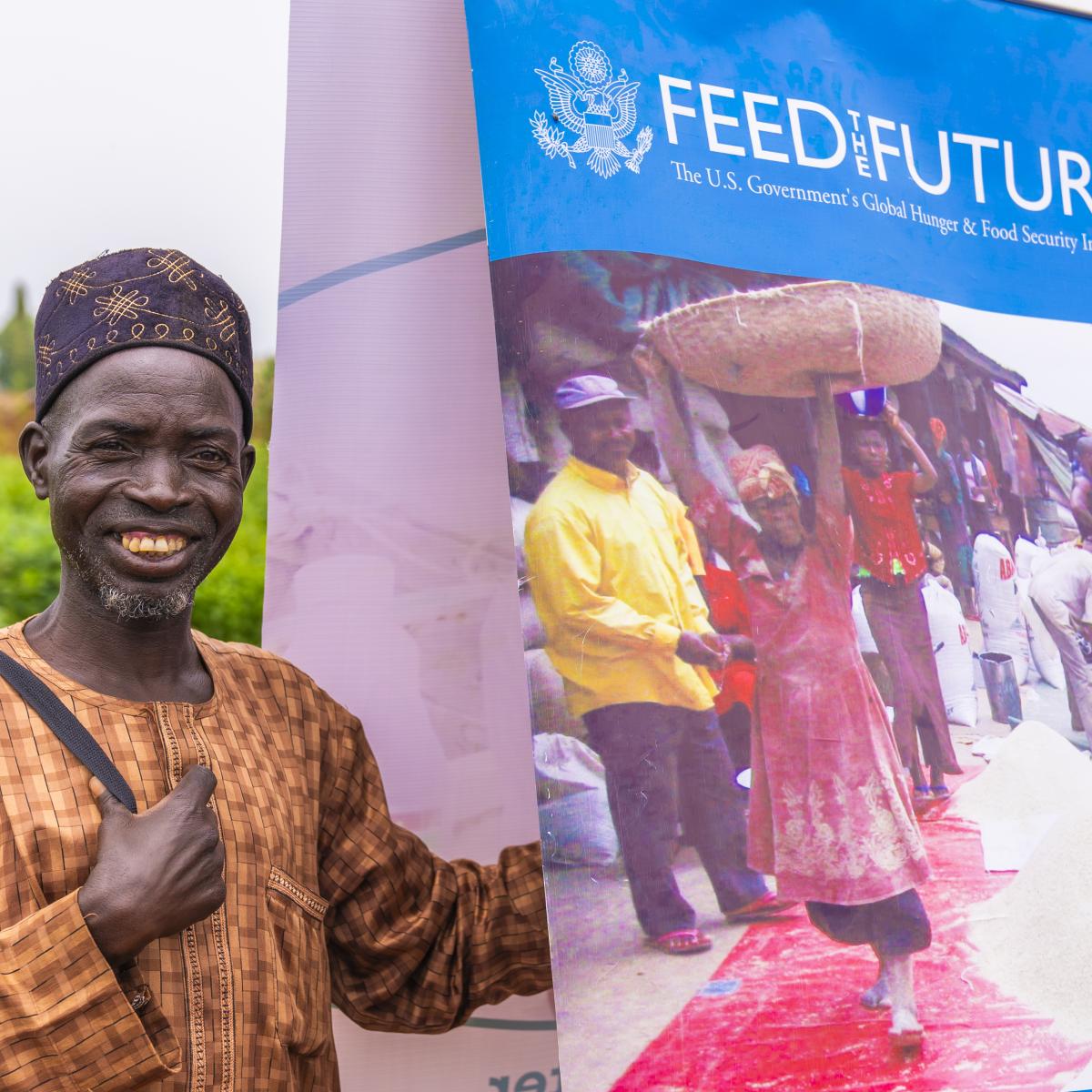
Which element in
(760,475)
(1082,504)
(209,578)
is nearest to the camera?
(760,475)

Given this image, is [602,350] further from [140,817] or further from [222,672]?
[140,817]

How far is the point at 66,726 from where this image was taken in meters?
1.55

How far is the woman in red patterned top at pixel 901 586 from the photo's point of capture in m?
1.77

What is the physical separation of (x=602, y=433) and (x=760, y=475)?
24 centimetres

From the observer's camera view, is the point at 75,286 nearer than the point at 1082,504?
Yes

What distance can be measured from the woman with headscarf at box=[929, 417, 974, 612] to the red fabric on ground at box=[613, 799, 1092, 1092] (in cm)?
38

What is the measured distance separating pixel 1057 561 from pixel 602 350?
2.64ft

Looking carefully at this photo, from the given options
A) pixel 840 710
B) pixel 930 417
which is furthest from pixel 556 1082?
pixel 930 417

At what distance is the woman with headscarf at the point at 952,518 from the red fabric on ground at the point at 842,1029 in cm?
38

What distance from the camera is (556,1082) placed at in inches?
85.4

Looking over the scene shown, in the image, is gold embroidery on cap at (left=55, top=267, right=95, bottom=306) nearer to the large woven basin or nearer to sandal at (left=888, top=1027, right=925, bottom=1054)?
the large woven basin

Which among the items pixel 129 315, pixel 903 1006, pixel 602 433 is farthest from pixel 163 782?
pixel 903 1006

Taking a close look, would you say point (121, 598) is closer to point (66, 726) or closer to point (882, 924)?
point (66, 726)

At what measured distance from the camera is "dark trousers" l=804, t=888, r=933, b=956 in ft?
5.35
